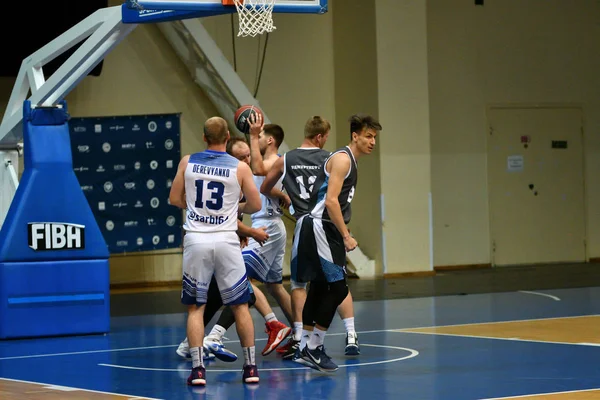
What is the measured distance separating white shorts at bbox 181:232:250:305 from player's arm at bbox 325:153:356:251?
0.84 meters

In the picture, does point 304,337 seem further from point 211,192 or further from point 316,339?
point 211,192

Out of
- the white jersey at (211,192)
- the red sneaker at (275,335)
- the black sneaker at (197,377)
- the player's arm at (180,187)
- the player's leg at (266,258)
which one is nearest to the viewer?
the black sneaker at (197,377)

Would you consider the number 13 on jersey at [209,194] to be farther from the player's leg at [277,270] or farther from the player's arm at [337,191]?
the player's leg at [277,270]

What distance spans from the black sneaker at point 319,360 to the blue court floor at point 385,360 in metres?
0.08

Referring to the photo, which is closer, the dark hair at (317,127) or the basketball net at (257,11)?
the dark hair at (317,127)

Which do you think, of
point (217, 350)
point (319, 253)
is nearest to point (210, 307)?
point (217, 350)

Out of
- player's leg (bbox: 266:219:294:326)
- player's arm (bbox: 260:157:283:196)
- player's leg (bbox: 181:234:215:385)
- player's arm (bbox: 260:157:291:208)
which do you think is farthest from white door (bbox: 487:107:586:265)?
player's leg (bbox: 181:234:215:385)

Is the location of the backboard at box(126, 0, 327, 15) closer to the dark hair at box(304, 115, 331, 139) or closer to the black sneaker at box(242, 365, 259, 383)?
the dark hair at box(304, 115, 331, 139)

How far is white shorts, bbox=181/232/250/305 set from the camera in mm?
7207

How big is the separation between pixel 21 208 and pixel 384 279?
748 centimetres

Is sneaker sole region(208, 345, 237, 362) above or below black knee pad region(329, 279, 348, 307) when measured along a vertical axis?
below

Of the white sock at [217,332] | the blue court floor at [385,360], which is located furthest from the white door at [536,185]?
the white sock at [217,332]

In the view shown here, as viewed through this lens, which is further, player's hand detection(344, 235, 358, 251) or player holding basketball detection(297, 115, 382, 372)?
player holding basketball detection(297, 115, 382, 372)

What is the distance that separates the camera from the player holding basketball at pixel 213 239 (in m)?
7.22
